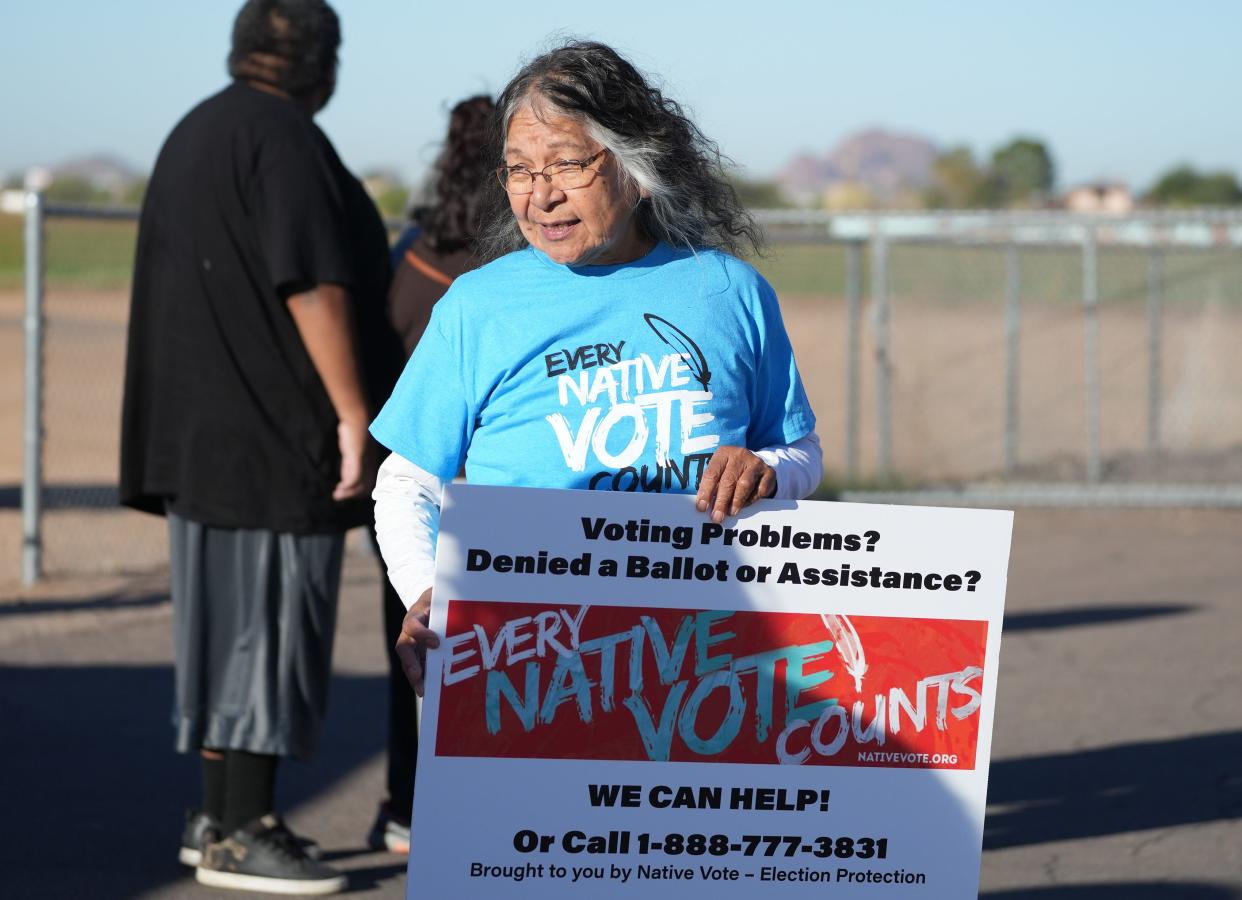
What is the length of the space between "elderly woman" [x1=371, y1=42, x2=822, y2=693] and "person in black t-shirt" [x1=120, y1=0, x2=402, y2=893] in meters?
1.56

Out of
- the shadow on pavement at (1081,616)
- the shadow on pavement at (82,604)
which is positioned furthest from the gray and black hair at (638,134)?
the shadow on pavement at (82,604)

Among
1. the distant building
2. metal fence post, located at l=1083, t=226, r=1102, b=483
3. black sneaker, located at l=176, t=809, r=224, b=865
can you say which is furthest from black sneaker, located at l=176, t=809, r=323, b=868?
the distant building

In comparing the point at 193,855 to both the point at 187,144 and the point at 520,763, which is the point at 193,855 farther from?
the point at 520,763

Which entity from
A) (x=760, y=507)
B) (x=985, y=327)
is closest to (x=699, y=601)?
(x=760, y=507)

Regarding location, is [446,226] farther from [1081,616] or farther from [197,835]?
[1081,616]

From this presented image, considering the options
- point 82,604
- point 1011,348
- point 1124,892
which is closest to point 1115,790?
point 1124,892

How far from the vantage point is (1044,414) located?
834 inches

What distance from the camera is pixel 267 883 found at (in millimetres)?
4305

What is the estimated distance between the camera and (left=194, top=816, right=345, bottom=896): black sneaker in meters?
4.29

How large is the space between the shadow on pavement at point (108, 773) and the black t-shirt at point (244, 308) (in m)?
1.12

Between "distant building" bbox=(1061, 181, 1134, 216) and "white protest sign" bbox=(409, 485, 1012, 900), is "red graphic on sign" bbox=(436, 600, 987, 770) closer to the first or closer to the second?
"white protest sign" bbox=(409, 485, 1012, 900)

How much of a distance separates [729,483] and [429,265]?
236 centimetres

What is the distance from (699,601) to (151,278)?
2.37m

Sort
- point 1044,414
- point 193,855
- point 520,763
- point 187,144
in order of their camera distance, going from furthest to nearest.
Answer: point 1044,414
point 193,855
point 187,144
point 520,763
